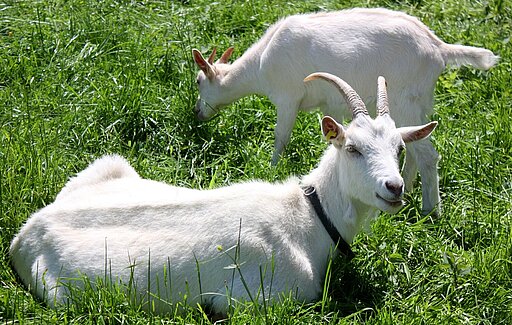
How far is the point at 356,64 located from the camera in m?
6.91

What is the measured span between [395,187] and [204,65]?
2.98 m

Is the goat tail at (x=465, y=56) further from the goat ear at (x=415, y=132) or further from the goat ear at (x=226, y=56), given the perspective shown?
the goat ear at (x=226, y=56)

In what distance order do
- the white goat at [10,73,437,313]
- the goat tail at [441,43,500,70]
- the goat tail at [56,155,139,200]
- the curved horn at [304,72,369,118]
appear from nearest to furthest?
the white goat at [10,73,437,313], the curved horn at [304,72,369,118], the goat tail at [56,155,139,200], the goat tail at [441,43,500,70]

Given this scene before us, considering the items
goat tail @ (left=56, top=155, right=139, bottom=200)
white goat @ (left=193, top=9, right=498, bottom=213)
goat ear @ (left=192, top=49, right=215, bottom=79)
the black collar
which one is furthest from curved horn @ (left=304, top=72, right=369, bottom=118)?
goat ear @ (left=192, top=49, right=215, bottom=79)

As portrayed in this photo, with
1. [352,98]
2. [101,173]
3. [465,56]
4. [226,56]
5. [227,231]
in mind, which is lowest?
[227,231]

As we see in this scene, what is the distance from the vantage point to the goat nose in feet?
16.9

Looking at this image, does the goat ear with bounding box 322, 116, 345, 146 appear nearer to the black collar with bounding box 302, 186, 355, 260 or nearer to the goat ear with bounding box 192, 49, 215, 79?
the black collar with bounding box 302, 186, 355, 260

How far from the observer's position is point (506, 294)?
18.2ft

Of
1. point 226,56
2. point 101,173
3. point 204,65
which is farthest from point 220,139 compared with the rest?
point 101,173

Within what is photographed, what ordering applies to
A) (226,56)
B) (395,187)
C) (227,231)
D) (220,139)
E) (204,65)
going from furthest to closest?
1. (226,56)
2. (204,65)
3. (220,139)
4. (227,231)
5. (395,187)

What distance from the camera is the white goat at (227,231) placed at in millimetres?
5289

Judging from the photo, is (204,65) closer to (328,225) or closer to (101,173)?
(101,173)

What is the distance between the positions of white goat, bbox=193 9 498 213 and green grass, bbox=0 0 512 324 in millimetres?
279

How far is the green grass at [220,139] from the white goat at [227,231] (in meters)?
0.19
